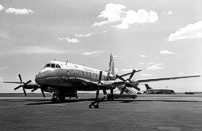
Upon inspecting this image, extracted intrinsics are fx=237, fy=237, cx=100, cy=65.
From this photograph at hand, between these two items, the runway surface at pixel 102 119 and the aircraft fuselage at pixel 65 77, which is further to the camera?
the aircraft fuselage at pixel 65 77

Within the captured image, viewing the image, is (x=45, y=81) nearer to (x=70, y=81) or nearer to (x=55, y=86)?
(x=55, y=86)

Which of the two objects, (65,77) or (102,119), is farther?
(65,77)

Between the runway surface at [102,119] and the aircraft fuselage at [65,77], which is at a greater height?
the aircraft fuselage at [65,77]

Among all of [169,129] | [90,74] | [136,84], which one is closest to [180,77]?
[136,84]

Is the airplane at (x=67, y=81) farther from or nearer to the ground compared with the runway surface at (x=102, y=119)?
farther from the ground

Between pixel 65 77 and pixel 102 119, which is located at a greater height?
pixel 65 77

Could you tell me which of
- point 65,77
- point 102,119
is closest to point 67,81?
point 65,77

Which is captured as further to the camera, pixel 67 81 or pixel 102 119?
pixel 67 81

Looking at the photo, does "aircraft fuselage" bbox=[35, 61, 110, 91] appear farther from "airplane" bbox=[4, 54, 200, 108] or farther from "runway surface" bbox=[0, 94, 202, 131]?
"runway surface" bbox=[0, 94, 202, 131]

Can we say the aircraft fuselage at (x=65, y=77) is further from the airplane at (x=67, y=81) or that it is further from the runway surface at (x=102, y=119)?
the runway surface at (x=102, y=119)

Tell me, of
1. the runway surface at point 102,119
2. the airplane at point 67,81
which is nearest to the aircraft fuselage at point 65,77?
the airplane at point 67,81

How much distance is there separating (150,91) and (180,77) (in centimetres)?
10801

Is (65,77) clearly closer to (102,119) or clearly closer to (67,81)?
(67,81)

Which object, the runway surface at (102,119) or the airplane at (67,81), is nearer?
the runway surface at (102,119)
